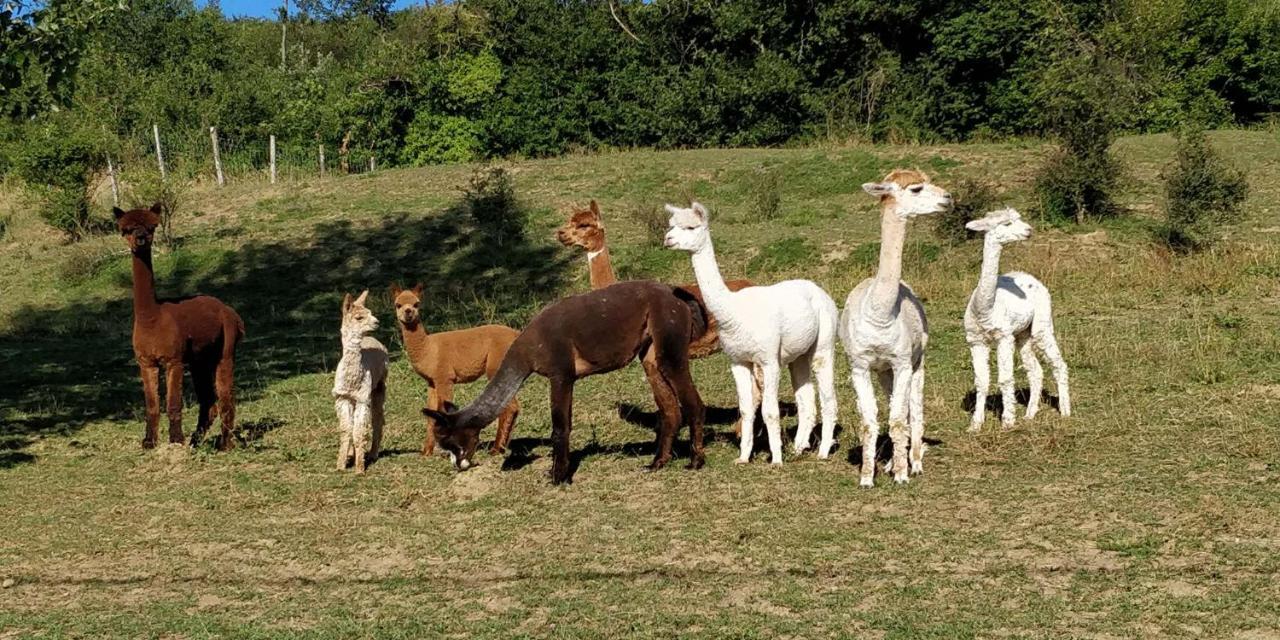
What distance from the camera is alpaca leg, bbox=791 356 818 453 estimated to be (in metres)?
10.1

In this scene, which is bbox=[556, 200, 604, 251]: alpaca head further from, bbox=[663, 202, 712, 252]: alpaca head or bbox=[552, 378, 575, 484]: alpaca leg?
bbox=[552, 378, 575, 484]: alpaca leg

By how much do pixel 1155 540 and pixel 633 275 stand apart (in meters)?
12.9

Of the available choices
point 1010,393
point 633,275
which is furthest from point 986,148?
point 1010,393

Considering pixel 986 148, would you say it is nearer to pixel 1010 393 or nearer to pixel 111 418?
pixel 1010 393

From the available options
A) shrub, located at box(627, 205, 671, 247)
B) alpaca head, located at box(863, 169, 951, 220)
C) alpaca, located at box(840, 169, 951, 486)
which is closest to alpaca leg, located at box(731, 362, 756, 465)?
alpaca, located at box(840, 169, 951, 486)

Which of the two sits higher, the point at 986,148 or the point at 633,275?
the point at 986,148

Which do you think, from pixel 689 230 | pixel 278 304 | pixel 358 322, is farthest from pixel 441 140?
pixel 689 230

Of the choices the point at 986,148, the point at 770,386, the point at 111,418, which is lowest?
the point at 111,418

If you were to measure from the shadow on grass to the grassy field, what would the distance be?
0.12 m

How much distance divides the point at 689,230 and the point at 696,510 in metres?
2.21

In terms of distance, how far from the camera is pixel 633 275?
784 inches

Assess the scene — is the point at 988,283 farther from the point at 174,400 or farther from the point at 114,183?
the point at 114,183

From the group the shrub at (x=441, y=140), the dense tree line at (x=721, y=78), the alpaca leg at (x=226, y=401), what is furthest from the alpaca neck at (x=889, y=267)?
the shrub at (x=441, y=140)

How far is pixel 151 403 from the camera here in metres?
11.5
